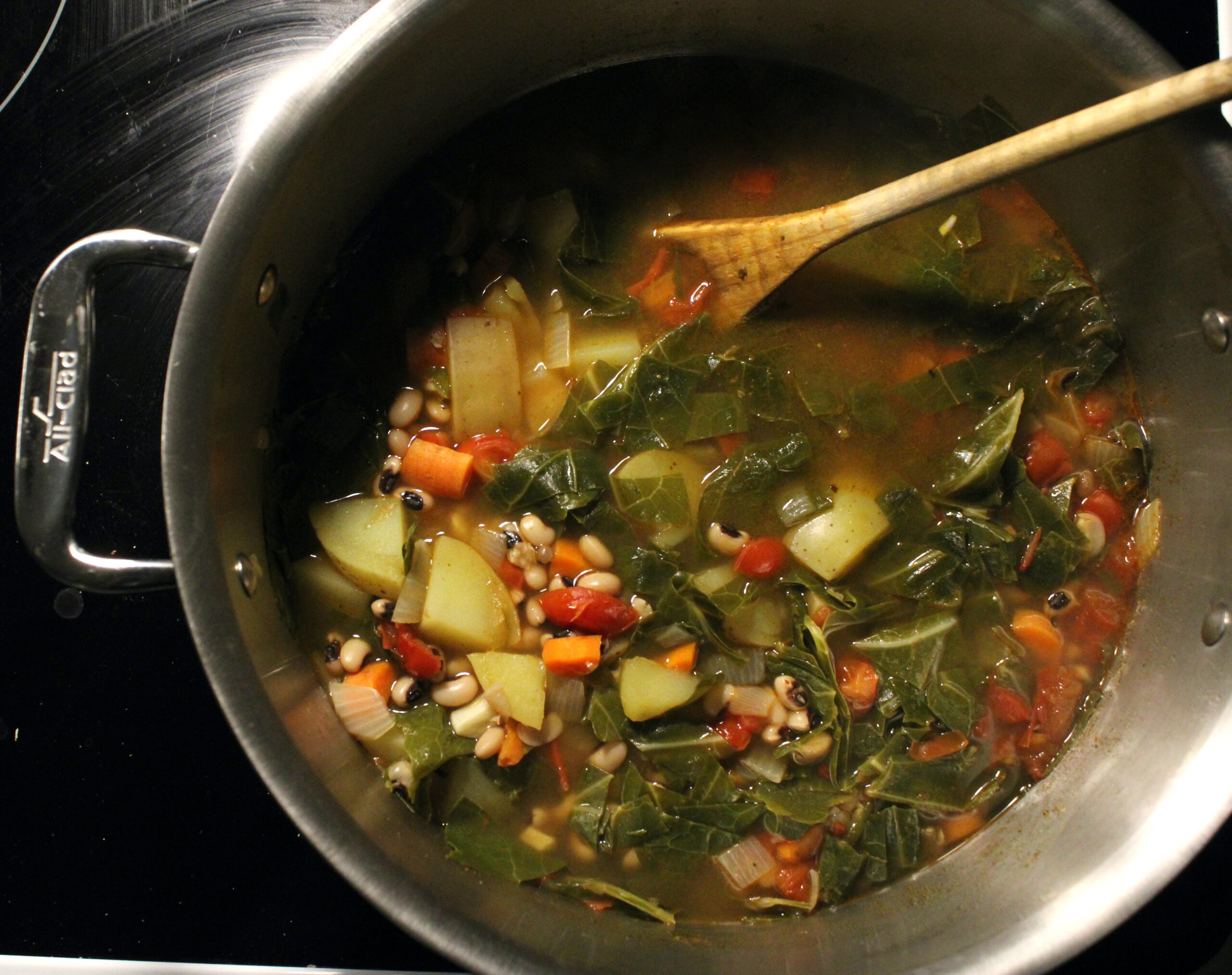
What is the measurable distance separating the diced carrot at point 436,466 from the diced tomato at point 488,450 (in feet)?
0.09

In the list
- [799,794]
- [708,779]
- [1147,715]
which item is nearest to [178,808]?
[708,779]

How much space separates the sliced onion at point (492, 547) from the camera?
122 inches

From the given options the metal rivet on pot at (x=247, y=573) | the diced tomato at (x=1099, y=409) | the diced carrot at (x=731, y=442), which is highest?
the metal rivet on pot at (x=247, y=573)

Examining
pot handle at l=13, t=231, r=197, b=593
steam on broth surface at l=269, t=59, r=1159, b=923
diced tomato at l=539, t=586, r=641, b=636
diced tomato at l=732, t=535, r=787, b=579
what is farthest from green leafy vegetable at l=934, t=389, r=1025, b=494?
pot handle at l=13, t=231, r=197, b=593

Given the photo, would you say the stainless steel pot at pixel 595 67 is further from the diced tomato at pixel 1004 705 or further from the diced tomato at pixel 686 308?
the diced tomato at pixel 686 308

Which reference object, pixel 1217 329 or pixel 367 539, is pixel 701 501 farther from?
pixel 1217 329

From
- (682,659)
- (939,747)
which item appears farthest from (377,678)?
(939,747)

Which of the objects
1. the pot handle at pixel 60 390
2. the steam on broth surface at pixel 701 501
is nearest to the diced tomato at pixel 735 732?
the steam on broth surface at pixel 701 501

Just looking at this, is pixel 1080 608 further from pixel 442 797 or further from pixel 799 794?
pixel 442 797

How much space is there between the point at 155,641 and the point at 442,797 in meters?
1.08

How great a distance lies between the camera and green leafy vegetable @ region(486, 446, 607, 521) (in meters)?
3.06

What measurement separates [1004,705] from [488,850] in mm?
1886

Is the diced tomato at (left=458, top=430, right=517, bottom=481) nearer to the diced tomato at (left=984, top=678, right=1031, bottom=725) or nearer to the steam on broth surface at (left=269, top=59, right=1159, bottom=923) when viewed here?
the steam on broth surface at (left=269, top=59, right=1159, bottom=923)

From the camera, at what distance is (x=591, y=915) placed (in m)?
2.92
